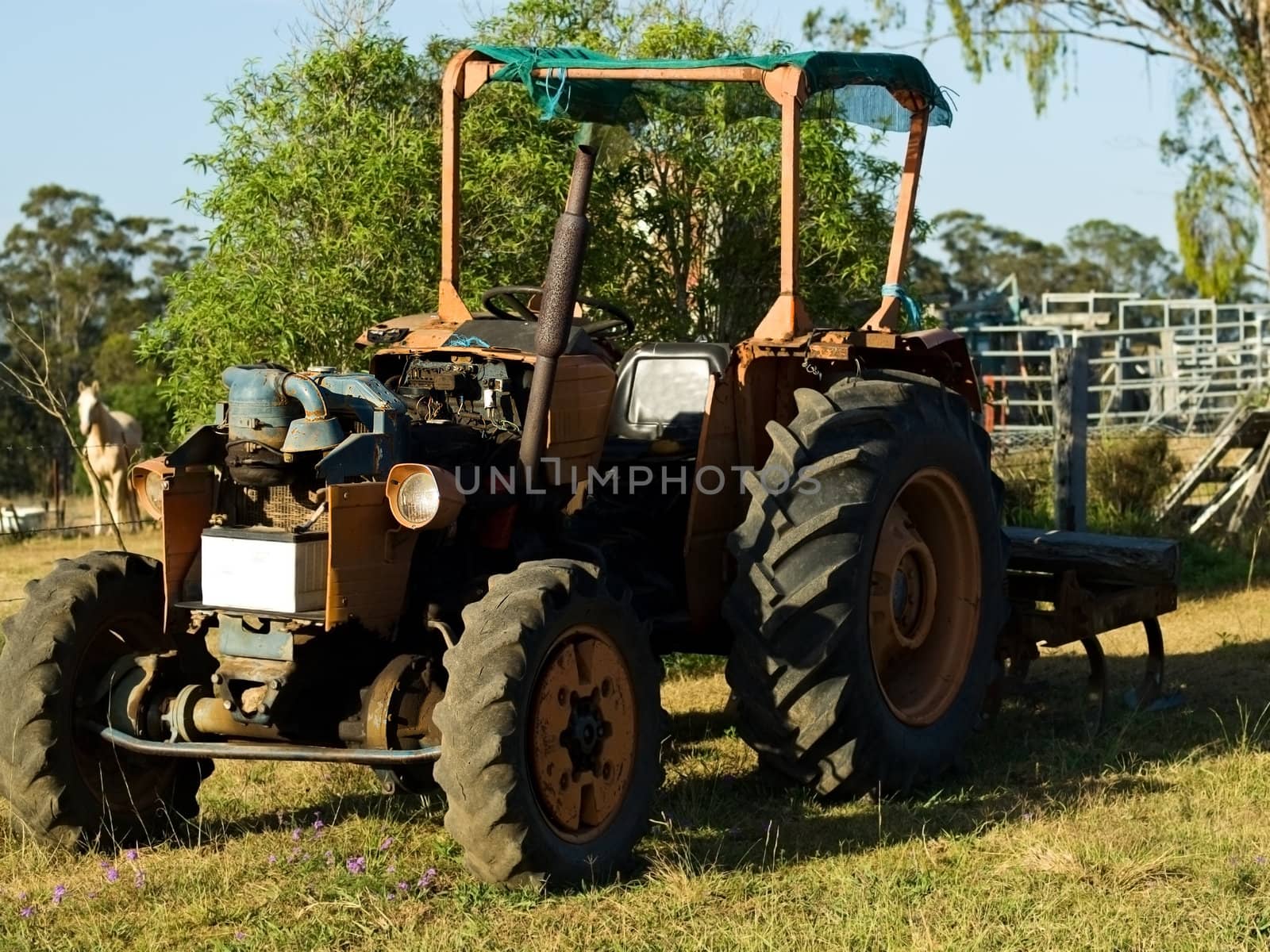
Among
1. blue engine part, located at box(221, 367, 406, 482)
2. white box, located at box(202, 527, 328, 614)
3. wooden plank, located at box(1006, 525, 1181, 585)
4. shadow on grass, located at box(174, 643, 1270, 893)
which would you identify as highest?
blue engine part, located at box(221, 367, 406, 482)

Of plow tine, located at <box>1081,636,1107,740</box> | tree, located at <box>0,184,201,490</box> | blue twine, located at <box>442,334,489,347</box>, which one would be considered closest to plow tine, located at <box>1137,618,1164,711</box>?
plow tine, located at <box>1081,636,1107,740</box>

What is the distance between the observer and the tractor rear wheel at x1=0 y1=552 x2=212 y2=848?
5.20 metres

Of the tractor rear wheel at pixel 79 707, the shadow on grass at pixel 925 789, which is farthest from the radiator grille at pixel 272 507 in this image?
the shadow on grass at pixel 925 789

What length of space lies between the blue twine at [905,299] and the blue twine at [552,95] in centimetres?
151

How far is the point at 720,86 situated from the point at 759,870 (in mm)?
3438

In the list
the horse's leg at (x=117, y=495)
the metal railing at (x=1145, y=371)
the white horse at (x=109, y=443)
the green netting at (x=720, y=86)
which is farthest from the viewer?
the metal railing at (x=1145, y=371)

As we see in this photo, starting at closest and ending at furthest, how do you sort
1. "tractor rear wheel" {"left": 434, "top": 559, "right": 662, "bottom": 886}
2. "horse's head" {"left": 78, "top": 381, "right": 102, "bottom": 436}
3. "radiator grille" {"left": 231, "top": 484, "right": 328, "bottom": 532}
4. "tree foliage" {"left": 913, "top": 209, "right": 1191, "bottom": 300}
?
1. "tractor rear wheel" {"left": 434, "top": 559, "right": 662, "bottom": 886}
2. "radiator grille" {"left": 231, "top": 484, "right": 328, "bottom": 532}
3. "horse's head" {"left": 78, "top": 381, "right": 102, "bottom": 436}
4. "tree foliage" {"left": 913, "top": 209, "right": 1191, "bottom": 300}

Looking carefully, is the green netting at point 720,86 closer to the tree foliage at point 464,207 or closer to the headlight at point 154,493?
the tree foliage at point 464,207

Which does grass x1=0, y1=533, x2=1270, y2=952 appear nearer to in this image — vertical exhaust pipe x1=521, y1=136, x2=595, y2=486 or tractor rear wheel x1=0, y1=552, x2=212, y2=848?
tractor rear wheel x1=0, y1=552, x2=212, y2=848

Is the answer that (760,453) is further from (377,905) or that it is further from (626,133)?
(377,905)

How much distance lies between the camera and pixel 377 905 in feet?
15.0

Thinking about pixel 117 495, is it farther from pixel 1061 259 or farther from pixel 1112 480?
pixel 1061 259

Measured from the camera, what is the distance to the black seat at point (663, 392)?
22.6 ft

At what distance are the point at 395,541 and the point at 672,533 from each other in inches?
67.0
